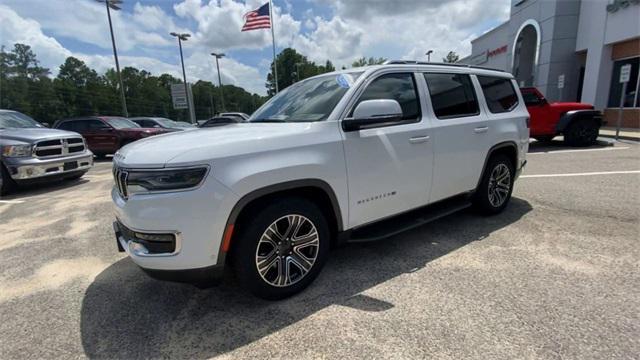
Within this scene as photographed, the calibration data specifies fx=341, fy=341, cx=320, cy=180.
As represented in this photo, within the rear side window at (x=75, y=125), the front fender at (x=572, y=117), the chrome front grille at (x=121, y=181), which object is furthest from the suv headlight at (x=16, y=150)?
the front fender at (x=572, y=117)

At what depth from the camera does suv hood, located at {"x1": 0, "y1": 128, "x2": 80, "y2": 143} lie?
7.09 m

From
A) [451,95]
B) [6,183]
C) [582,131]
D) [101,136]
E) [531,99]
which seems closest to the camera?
[451,95]

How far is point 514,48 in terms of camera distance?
72.9ft

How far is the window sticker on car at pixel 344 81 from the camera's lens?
10.2ft

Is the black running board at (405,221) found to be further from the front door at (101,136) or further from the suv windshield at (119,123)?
the suv windshield at (119,123)

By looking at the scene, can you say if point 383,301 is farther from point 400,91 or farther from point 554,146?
point 554,146

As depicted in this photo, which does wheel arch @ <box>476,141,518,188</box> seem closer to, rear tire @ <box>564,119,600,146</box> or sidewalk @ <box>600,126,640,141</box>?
rear tire @ <box>564,119,600,146</box>

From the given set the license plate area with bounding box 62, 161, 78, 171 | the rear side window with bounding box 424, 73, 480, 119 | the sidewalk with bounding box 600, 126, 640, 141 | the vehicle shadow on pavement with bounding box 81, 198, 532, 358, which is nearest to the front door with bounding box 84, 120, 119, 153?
the license plate area with bounding box 62, 161, 78, 171

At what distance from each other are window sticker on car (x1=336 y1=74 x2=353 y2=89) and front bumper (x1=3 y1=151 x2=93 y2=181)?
7153 millimetres

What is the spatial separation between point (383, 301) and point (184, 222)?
63.9 inches

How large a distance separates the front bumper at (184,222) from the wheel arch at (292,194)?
0.04 m

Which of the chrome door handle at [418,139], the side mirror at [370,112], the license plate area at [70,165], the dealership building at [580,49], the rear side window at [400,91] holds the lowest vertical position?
the license plate area at [70,165]

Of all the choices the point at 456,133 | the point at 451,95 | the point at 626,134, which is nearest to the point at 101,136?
the point at 451,95

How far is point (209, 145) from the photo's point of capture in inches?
93.0
